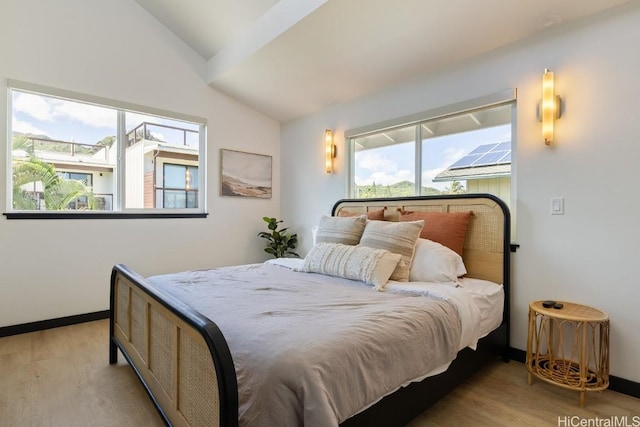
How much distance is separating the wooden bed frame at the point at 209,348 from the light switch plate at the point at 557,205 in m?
0.28

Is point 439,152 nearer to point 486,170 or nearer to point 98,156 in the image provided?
point 486,170

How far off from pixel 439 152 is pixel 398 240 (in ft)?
3.79

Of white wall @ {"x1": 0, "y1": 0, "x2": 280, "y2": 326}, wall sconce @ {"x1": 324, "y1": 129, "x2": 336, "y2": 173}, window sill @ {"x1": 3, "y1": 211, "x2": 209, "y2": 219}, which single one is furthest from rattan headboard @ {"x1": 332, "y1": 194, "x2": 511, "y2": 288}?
window sill @ {"x1": 3, "y1": 211, "x2": 209, "y2": 219}

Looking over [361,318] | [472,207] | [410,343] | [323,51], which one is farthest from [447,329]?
[323,51]

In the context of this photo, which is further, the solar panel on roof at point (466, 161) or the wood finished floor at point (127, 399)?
the solar panel on roof at point (466, 161)

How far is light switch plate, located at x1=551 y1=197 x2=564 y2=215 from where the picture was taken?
2278mm

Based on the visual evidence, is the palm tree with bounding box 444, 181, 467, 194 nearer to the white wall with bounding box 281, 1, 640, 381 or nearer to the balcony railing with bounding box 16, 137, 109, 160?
the white wall with bounding box 281, 1, 640, 381

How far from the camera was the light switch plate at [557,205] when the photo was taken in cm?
228

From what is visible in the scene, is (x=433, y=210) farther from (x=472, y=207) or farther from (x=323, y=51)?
(x=323, y=51)

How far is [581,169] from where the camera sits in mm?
2199

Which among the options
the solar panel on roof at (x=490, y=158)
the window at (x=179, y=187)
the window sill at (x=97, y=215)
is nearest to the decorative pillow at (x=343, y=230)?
the solar panel on roof at (x=490, y=158)

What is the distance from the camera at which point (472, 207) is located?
266 cm

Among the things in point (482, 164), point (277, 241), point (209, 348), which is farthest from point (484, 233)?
point (277, 241)

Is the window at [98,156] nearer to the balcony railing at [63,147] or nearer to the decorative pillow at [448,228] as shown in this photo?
the balcony railing at [63,147]
